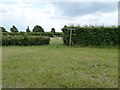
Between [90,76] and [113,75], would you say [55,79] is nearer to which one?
[90,76]

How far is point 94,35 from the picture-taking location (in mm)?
14992

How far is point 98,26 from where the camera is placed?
15.2m

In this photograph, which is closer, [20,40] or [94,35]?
[94,35]

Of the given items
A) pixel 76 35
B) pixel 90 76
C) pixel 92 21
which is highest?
pixel 92 21

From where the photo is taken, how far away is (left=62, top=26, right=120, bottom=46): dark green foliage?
14.8 m

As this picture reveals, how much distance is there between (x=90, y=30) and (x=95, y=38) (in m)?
0.74

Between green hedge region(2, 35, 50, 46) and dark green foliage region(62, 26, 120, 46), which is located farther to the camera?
green hedge region(2, 35, 50, 46)

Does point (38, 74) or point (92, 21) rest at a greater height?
point (92, 21)

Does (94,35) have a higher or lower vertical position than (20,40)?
higher

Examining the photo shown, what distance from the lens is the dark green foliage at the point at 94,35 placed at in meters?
14.8

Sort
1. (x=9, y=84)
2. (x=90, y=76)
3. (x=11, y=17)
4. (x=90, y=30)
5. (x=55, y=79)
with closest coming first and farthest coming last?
1. (x=9, y=84)
2. (x=55, y=79)
3. (x=90, y=76)
4. (x=11, y=17)
5. (x=90, y=30)

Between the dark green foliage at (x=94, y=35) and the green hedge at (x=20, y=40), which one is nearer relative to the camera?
the dark green foliage at (x=94, y=35)

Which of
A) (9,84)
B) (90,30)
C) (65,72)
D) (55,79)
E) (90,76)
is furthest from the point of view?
(90,30)

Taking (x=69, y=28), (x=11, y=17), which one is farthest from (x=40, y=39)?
(x=11, y=17)
